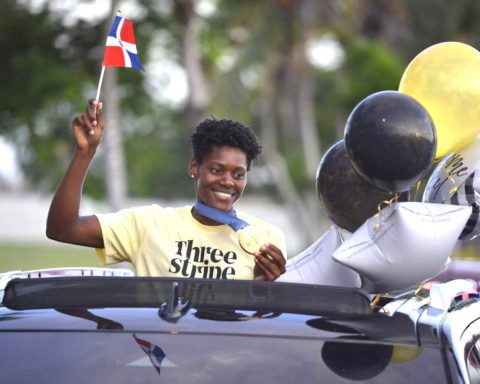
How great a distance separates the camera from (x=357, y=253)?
11.1ft

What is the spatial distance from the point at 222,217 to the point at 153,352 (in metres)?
1.40

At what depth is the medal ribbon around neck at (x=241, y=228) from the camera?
13.5ft

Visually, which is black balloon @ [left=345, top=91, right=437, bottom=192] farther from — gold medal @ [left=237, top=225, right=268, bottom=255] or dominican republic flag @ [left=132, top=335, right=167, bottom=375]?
dominican republic flag @ [left=132, top=335, right=167, bottom=375]

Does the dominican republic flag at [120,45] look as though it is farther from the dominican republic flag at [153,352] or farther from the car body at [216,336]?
the dominican republic flag at [153,352]

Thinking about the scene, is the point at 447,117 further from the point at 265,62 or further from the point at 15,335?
the point at 265,62

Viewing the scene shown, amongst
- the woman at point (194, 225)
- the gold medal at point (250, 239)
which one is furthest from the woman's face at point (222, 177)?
the gold medal at point (250, 239)

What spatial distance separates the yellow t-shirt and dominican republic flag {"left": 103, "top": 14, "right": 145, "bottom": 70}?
0.63 meters

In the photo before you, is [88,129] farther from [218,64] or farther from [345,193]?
[218,64]

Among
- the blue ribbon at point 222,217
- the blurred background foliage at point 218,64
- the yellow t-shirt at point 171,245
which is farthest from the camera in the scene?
the blurred background foliage at point 218,64

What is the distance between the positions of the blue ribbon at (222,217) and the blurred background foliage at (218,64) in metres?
13.3

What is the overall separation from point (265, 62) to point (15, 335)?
80.5 ft

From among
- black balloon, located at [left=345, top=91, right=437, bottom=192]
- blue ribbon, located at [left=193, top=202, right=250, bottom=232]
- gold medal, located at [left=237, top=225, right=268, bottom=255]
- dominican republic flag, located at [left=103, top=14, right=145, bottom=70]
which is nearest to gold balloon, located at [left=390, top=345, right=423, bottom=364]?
black balloon, located at [left=345, top=91, right=437, bottom=192]

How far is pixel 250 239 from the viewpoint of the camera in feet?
13.5

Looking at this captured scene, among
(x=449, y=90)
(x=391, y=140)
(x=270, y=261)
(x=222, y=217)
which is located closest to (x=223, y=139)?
(x=222, y=217)
